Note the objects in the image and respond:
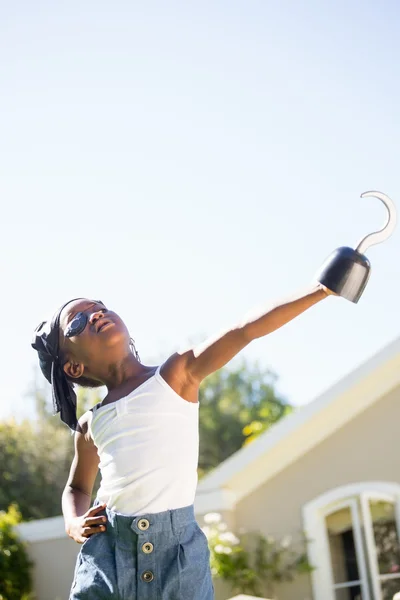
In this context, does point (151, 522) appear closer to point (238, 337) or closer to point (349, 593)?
point (238, 337)

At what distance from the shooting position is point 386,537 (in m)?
7.59

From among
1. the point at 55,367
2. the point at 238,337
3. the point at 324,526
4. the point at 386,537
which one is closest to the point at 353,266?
the point at 238,337

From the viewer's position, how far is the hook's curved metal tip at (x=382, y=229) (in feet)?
6.21

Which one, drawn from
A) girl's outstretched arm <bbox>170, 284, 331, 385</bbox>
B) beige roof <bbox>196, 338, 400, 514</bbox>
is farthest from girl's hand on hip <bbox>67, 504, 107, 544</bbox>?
beige roof <bbox>196, 338, 400, 514</bbox>

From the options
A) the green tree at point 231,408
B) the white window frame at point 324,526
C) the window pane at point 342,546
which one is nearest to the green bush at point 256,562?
the white window frame at point 324,526

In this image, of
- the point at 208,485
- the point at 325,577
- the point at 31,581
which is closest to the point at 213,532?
the point at 208,485

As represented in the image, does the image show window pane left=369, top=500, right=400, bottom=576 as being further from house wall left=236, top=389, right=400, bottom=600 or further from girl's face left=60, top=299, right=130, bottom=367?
girl's face left=60, top=299, right=130, bottom=367

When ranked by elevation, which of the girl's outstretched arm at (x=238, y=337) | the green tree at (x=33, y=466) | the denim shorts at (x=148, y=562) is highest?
the green tree at (x=33, y=466)

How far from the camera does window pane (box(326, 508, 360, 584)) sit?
7680 millimetres

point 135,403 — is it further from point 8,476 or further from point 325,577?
point 8,476

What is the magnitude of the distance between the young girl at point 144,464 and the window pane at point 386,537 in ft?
19.0

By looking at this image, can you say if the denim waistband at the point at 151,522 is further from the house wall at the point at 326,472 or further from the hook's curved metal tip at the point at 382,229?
the house wall at the point at 326,472

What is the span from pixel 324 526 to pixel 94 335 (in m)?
6.05

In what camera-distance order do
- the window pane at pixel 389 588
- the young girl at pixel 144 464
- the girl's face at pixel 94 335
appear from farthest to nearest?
the window pane at pixel 389 588
the girl's face at pixel 94 335
the young girl at pixel 144 464
